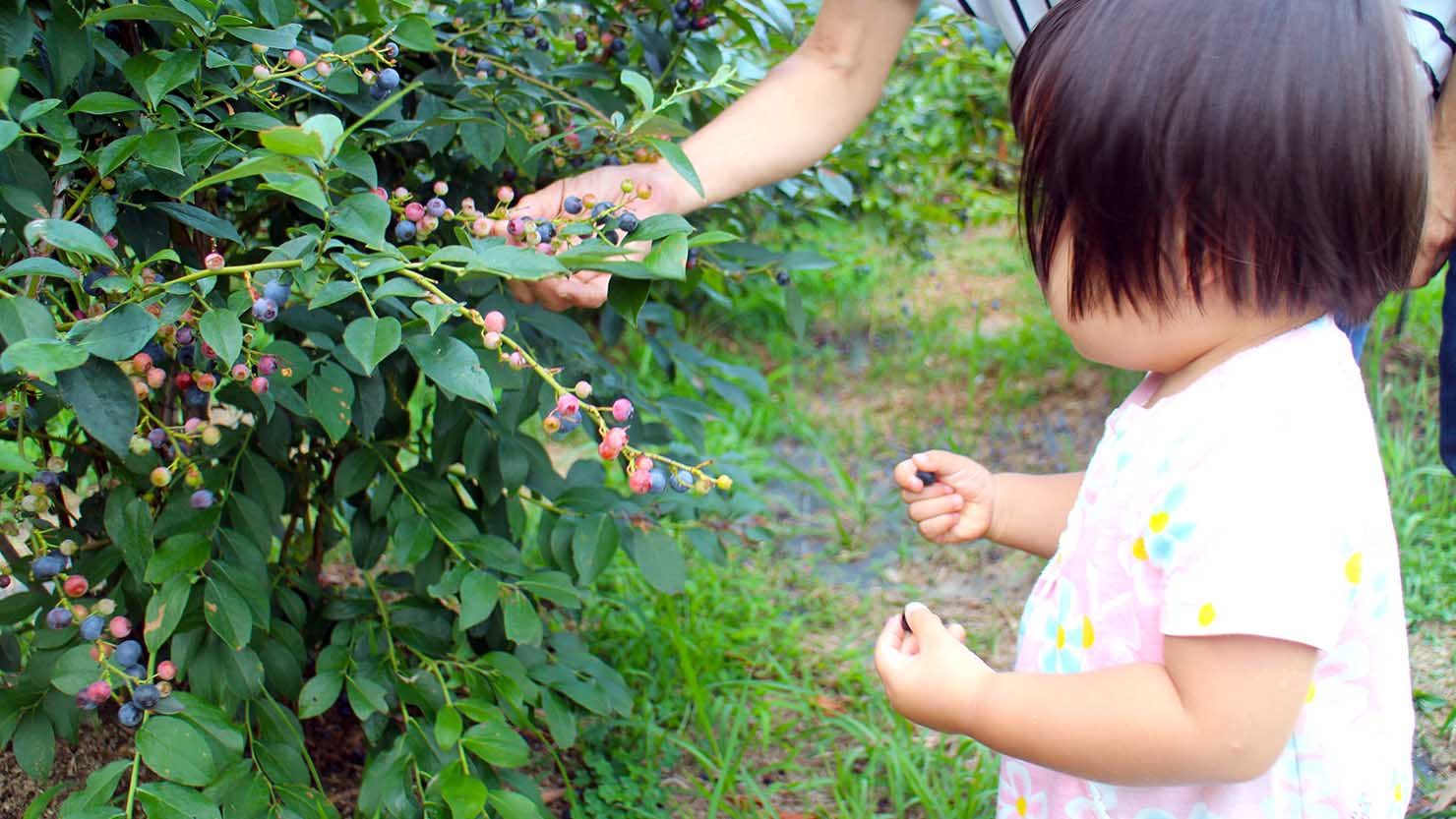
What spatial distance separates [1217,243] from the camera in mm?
826

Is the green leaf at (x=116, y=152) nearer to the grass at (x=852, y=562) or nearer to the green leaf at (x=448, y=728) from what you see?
the green leaf at (x=448, y=728)

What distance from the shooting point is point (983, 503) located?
46.7 inches

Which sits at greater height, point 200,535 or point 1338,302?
point 1338,302

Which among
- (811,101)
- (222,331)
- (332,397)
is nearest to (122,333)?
(222,331)

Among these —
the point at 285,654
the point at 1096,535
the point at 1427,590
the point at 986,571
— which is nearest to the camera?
the point at 1096,535

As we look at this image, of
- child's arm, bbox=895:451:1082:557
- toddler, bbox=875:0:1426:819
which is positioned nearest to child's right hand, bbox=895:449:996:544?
child's arm, bbox=895:451:1082:557

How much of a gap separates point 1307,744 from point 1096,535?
0.20m

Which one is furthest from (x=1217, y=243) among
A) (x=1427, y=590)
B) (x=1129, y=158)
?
(x=1427, y=590)

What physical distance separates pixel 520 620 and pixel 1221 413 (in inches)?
29.3

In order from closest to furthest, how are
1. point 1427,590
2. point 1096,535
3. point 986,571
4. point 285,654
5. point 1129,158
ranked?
point 1129,158
point 1096,535
point 285,654
point 1427,590
point 986,571

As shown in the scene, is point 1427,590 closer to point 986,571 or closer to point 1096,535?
point 986,571

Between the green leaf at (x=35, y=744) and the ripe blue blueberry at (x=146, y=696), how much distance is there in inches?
7.7

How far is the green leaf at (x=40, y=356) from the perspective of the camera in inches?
30.8

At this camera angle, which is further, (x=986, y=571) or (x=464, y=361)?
(x=986, y=571)
